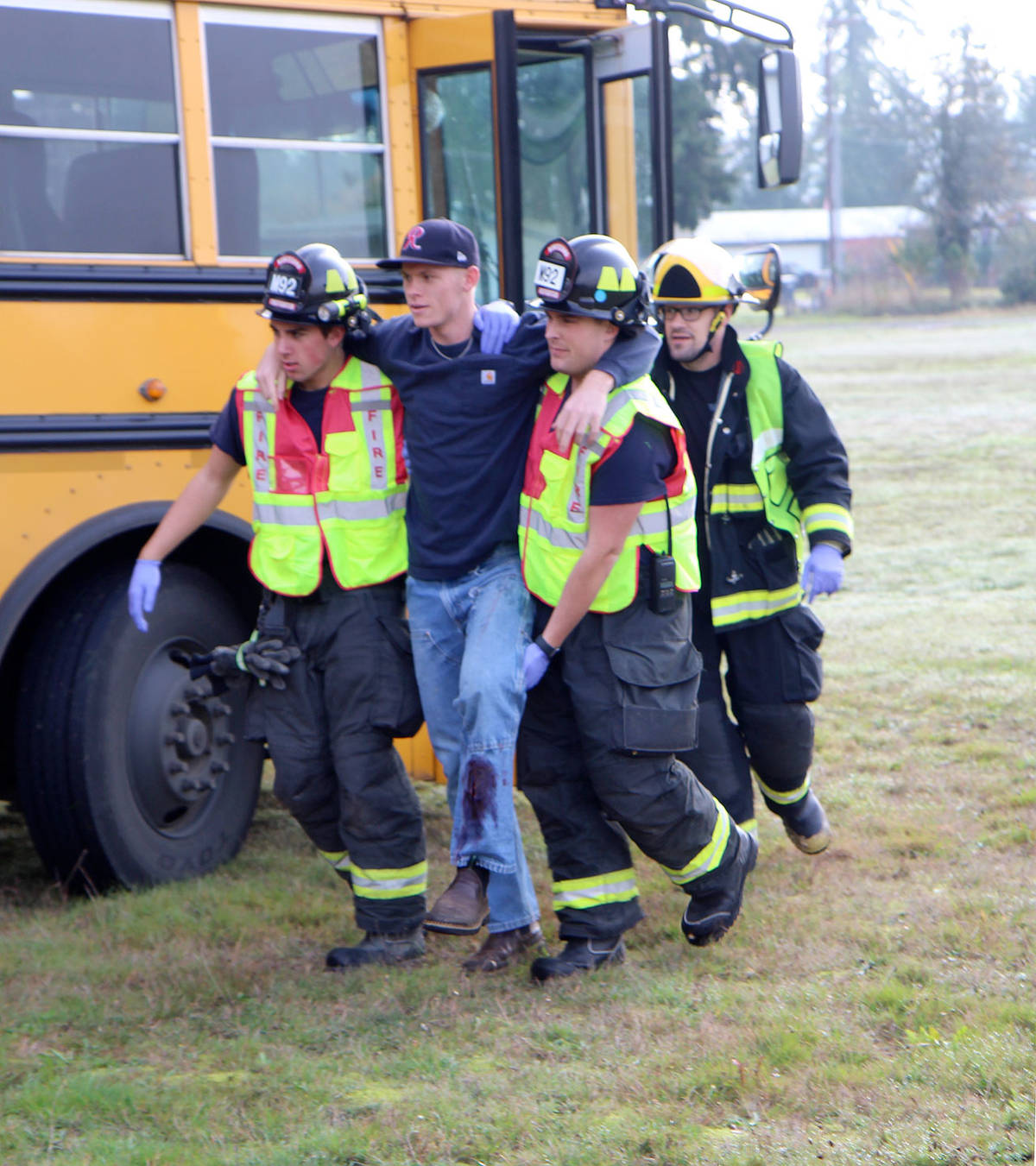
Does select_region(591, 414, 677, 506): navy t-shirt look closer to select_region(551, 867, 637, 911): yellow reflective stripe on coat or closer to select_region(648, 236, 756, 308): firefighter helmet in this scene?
select_region(648, 236, 756, 308): firefighter helmet

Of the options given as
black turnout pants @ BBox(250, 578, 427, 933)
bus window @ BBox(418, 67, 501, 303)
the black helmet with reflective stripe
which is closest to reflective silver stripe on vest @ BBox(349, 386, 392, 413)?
the black helmet with reflective stripe

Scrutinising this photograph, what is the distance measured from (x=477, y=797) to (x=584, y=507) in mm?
727

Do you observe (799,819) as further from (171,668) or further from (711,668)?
(171,668)

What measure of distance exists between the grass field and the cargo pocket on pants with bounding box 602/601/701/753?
1.98 feet

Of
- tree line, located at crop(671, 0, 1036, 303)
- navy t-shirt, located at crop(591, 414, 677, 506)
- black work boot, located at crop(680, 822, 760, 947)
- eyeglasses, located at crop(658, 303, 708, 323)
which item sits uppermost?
tree line, located at crop(671, 0, 1036, 303)

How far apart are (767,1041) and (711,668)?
4.44 feet

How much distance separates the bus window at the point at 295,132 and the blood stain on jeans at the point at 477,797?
1698 mm

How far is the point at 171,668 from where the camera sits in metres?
4.49

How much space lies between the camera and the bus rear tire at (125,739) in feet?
13.9

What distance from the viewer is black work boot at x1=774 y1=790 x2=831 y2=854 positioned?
15.3ft

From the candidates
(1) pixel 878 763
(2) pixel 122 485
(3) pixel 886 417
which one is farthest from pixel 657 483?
(3) pixel 886 417

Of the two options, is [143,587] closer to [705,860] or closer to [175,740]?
[175,740]

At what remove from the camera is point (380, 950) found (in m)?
4.02

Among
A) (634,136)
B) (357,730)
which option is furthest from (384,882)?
(634,136)
